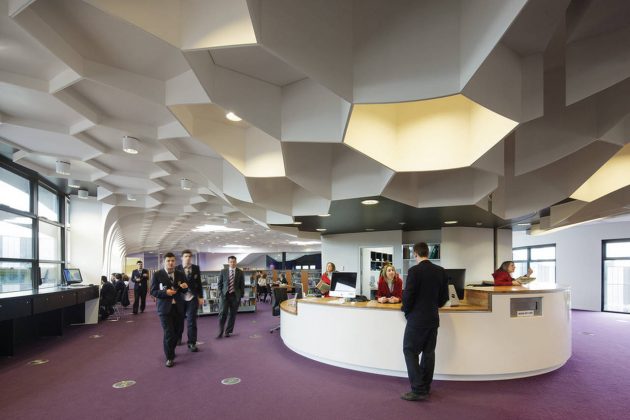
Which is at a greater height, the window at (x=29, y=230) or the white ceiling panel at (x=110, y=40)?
the white ceiling panel at (x=110, y=40)

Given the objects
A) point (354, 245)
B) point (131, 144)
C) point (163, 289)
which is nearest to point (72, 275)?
point (163, 289)

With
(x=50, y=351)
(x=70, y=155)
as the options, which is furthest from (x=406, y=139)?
(x=50, y=351)

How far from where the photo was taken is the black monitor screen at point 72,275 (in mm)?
8484

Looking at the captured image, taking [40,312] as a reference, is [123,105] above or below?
above

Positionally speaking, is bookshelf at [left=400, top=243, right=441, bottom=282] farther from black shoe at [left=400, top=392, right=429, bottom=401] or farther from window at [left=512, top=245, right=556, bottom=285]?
black shoe at [left=400, top=392, right=429, bottom=401]

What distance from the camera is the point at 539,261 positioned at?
14.4 m

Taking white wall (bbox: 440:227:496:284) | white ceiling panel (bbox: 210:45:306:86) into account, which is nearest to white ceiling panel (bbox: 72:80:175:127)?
white ceiling panel (bbox: 210:45:306:86)

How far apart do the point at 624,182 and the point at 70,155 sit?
347 inches

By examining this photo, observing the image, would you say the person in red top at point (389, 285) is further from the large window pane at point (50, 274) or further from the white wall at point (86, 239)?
the white wall at point (86, 239)

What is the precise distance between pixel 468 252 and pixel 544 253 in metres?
6.17

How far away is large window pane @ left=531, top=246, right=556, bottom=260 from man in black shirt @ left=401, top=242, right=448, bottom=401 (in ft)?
40.3

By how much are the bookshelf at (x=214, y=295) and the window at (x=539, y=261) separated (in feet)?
34.0

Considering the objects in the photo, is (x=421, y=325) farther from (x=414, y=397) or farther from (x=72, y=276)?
Result: (x=72, y=276)

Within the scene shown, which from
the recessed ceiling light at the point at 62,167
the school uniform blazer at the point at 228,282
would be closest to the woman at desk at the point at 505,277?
the school uniform blazer at the point at 228,282
